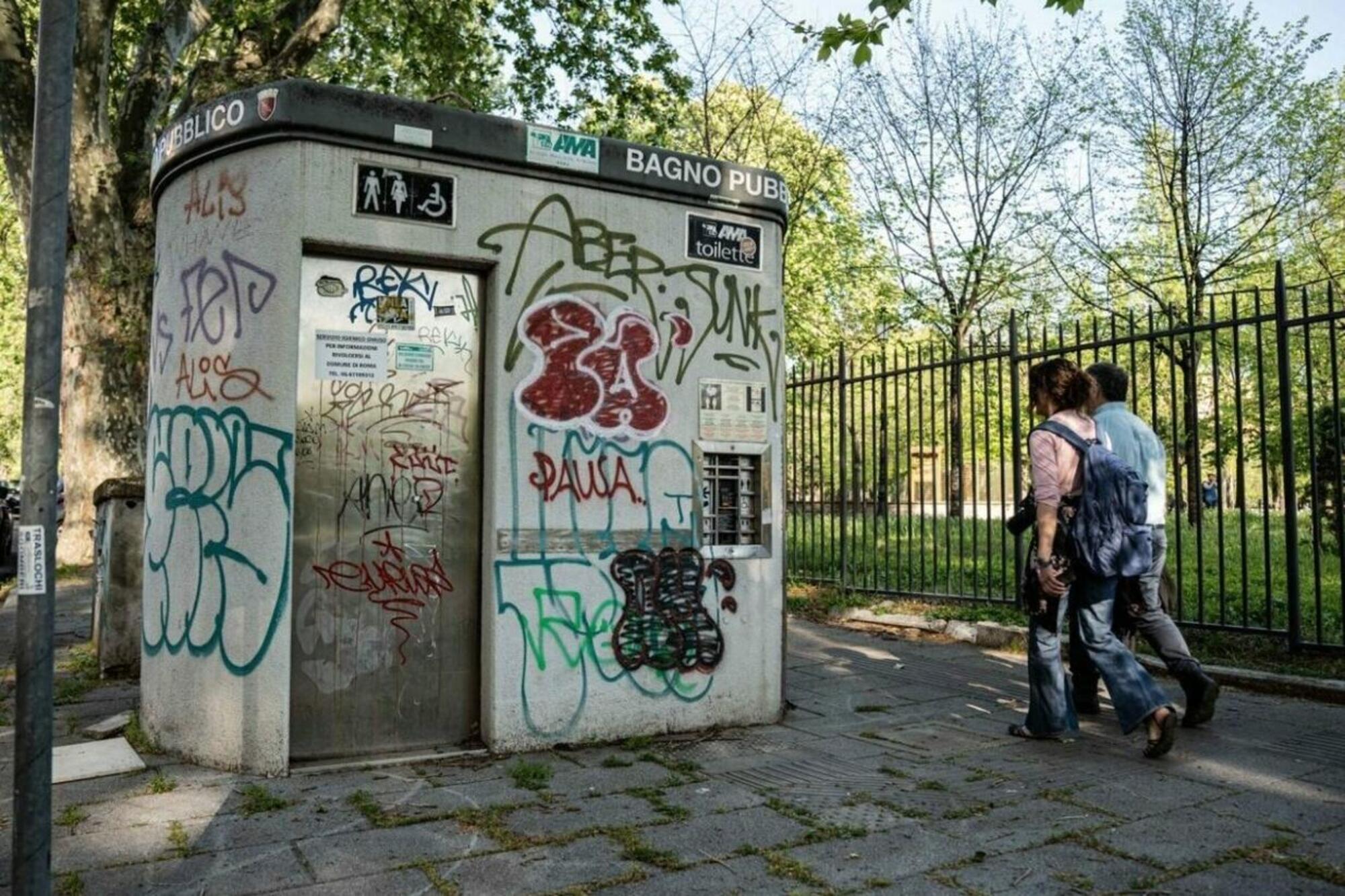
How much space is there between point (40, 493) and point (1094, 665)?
459 cm

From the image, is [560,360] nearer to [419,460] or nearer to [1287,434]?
[419,460]

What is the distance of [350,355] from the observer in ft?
15.7

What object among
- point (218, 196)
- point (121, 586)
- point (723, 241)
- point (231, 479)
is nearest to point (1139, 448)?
point (723, 241)

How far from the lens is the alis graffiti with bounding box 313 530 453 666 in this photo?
474 centimetres

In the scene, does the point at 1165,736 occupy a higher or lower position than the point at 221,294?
lower

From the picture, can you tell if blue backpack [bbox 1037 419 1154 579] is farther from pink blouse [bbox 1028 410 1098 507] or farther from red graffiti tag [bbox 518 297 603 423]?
red graffiti tag [bbox 518 297 603 423]

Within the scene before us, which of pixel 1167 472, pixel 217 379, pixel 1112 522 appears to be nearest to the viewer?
pixel 217 379

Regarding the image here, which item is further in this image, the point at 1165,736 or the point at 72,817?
the point at 1165,736

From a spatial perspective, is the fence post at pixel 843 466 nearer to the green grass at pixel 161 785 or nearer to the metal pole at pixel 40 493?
the green grass at pixel 161 785

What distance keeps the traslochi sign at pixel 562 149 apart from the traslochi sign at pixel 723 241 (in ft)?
2.16

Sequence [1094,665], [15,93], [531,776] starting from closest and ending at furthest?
[531,776]
[1094,665]
[15,93]

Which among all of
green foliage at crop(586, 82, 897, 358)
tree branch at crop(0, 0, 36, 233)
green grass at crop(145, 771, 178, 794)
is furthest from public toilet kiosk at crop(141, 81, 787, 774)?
tree branch at crop(0, 0, 36, 233)

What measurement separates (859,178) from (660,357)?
17899mm

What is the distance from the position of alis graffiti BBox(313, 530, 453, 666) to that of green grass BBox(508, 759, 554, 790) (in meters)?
0.82
